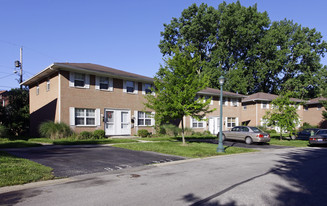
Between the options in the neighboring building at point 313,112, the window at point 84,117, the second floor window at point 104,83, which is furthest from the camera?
the neighboring building at point 313,112

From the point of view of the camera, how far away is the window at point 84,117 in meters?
19.3

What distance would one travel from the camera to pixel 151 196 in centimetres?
566

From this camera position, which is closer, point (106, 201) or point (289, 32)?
point (106, 201)

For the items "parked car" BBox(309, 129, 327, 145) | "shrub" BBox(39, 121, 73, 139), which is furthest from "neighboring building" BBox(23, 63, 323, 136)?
"parked car" BBox(309, 129, 327, 145)

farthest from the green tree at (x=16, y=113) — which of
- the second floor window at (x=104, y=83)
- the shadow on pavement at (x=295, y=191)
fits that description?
the shadow on pavement at (x=295, y=191)

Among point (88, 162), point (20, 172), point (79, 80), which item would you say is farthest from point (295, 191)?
point (79, 80)

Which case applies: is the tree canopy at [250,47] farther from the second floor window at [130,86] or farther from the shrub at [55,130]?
the shrub at [55,130]

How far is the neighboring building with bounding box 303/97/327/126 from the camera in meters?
44.2

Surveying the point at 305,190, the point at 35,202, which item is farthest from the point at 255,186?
Answer: the point at 35,202

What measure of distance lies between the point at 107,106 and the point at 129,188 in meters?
15.2

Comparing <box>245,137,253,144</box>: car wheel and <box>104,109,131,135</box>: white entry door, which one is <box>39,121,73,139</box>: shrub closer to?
<box>104,109,131,135</box>: white entry door

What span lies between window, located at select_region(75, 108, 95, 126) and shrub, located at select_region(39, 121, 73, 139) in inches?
59.0

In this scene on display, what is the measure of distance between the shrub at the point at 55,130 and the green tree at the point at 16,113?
5826 mm

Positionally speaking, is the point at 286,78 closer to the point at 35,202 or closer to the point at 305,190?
the point at 305,190
